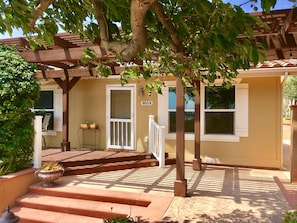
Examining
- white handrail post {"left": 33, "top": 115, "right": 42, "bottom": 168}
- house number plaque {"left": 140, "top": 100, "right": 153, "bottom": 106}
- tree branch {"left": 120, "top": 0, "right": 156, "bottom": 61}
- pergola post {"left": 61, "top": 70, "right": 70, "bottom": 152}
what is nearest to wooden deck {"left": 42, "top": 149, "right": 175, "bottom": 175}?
pergola post {"left": 61, "top": 70, "right": 70, "bottom": 152}

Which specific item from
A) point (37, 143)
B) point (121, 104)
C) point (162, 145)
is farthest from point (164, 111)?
point (37, 143)

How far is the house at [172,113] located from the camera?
693 cm

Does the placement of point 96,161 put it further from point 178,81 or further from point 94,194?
point 178,81

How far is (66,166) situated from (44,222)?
210 centimetres

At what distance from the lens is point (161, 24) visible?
215cm

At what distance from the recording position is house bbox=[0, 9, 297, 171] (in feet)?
22.7

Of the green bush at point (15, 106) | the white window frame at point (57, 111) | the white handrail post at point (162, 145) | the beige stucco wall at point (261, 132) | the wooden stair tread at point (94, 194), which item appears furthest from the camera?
the white window frame at point (57, 111)

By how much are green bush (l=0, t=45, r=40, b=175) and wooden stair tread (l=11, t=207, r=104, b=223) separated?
1088mm

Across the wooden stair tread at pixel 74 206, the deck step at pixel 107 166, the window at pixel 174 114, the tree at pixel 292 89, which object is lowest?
the wooden stair tread at pixel 74 206

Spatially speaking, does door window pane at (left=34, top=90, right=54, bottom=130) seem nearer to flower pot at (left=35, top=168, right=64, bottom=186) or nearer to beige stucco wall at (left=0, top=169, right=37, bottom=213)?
beige stucco wall at (left=0, top=169, right=37, bottom=213)

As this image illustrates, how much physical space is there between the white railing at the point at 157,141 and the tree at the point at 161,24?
4352 millimetres

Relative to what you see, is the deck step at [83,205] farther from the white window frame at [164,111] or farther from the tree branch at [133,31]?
the white window frame at [164,111]

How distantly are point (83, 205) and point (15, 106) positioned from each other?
2.32 meters

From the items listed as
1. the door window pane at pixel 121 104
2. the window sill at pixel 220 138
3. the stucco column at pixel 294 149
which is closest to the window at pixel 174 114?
the window sill at pixel 220 138
